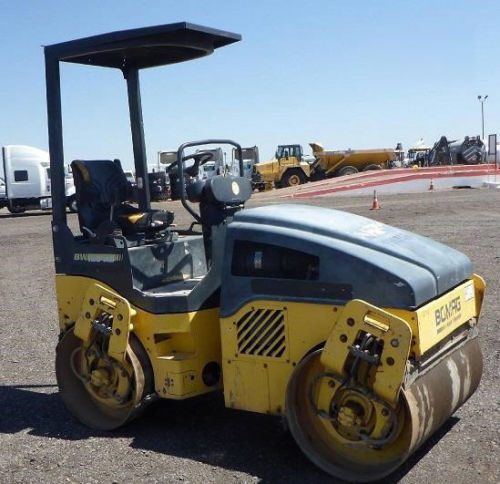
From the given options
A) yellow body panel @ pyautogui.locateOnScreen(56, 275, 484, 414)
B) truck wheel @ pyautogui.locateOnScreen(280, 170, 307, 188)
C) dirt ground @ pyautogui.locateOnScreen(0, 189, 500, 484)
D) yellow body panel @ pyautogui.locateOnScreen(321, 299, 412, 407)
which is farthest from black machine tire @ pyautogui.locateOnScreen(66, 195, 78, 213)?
truck wheel @ pyautogui.locateOnScreen(280, 170, 307, 188)

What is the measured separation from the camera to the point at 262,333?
13.8 feet

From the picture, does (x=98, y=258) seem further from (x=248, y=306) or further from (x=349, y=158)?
(x=349, y=158)

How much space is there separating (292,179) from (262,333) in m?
35.8

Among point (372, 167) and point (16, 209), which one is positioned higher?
point (372, 167)

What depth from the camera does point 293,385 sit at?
403 centimetres

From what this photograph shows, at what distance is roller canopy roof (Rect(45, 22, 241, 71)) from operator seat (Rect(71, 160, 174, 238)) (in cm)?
74

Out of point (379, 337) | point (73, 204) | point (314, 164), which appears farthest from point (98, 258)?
point (314, 164)

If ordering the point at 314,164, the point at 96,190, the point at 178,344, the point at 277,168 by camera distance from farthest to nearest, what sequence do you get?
the point at 314,164
the point at 277,168
the point at 96,190
the point at 178,344

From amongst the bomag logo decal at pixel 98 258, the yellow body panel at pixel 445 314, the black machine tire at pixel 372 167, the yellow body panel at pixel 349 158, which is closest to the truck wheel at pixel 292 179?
the yellow body panel at pixel 349 158

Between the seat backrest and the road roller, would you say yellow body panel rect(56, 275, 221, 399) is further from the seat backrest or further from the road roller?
the seat backrest

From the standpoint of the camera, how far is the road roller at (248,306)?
378 centimetres

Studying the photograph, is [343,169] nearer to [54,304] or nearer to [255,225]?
[54,304]

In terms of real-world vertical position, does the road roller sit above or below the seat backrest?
below

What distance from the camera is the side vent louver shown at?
4.15 m
